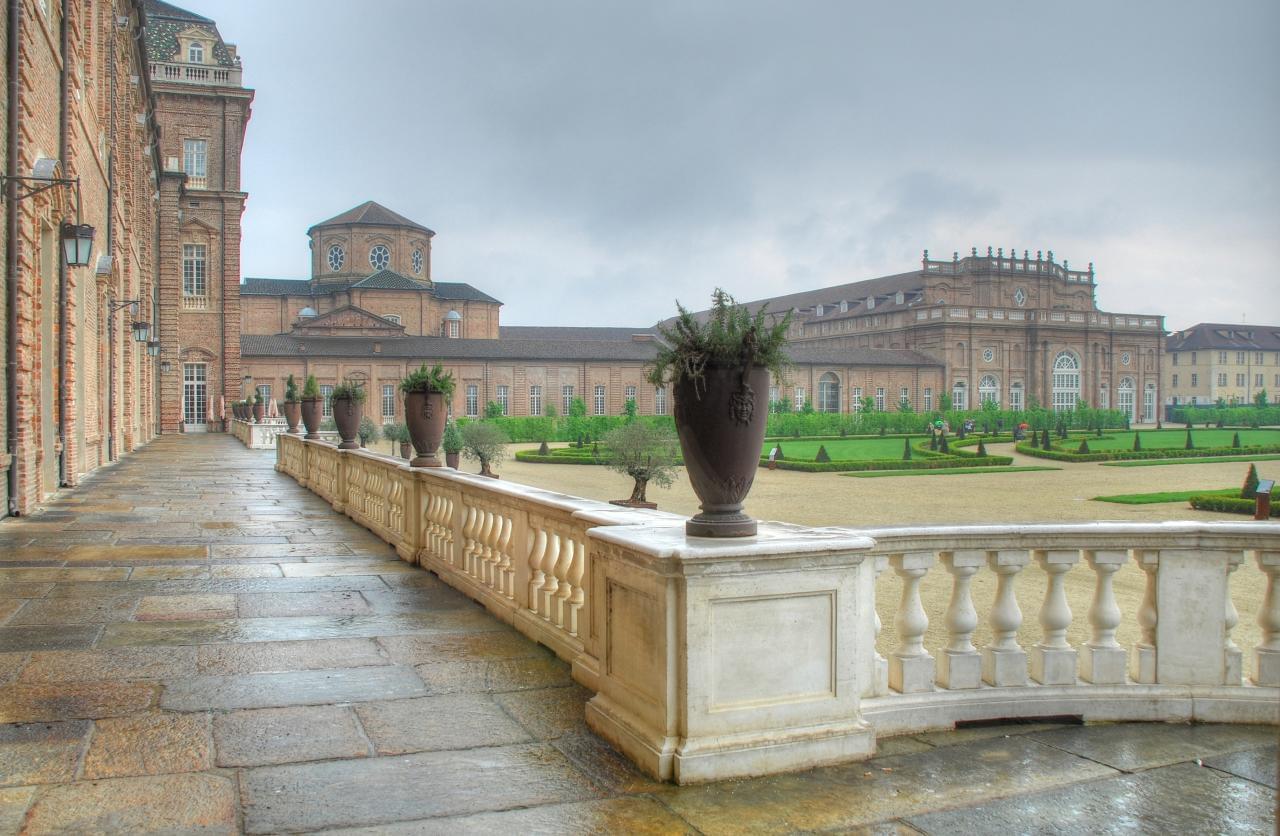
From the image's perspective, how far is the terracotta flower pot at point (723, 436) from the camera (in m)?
3.69

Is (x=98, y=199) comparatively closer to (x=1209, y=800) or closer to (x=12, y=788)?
(x=12, y=788)

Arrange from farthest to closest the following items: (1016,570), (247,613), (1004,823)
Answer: (247,613)
(1016,570)
(1004,823)

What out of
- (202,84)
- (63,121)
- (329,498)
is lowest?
(329,498)

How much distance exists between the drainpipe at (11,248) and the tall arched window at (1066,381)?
75.0 m

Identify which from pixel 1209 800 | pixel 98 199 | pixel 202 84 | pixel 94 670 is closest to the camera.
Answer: pixel 1209 800

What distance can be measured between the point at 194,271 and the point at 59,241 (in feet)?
99.6

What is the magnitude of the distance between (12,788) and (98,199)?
742 inches

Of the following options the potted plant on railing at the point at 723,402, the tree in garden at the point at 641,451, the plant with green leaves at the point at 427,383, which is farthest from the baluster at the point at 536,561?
the tree in garden at the point at 641,451

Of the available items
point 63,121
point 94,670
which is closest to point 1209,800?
point 94,670

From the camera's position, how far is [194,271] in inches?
1661

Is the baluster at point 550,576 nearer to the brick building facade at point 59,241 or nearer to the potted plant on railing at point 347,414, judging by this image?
the brick building facade at point 59,241

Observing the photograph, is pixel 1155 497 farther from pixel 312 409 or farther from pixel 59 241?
pixel 59 241

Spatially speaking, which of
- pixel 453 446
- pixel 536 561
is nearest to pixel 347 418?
pixel 536 561

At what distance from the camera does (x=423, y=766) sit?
11.6ft
